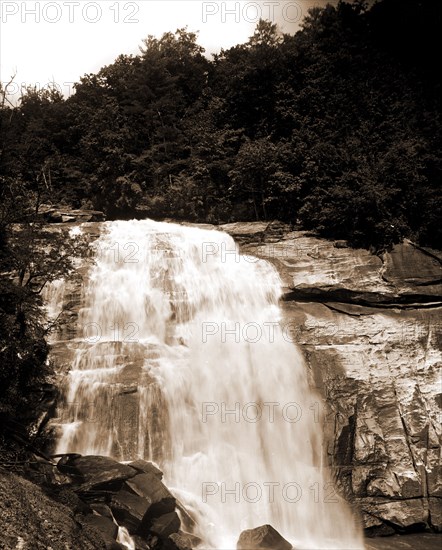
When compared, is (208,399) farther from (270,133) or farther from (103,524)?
(270,133)

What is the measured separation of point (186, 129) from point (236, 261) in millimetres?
17762

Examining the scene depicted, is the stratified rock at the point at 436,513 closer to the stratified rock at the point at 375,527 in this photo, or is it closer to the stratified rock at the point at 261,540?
the stratified rock at the point at 375,527

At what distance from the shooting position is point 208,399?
41.5 feet

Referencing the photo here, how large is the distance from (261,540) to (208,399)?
4167mm

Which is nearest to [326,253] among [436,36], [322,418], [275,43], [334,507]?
[322,418]

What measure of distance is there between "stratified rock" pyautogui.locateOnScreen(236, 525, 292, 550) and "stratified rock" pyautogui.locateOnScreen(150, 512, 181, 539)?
4.65 ft

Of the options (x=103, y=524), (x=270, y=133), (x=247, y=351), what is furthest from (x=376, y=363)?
(x=270, y=133)

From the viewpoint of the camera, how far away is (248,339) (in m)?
14.5

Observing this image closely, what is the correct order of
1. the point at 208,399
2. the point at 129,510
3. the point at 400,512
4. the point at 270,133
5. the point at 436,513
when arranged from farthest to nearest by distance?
the point at 270,133 < the point at 208,399 < the point at 436,513 < the point at 400,512 < the point at 129,510

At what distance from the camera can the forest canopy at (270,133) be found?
1989cm

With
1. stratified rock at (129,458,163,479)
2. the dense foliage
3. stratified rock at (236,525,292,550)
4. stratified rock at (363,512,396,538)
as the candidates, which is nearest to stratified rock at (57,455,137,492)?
stratified rock at (129,458,163,479)

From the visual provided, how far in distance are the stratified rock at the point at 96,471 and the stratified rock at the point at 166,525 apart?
3.39ft

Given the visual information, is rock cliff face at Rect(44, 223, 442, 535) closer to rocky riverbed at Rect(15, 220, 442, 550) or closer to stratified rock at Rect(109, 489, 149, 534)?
rocky riverbed at Rect(15, 220, 442, 550)

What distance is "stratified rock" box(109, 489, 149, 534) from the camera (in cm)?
854
